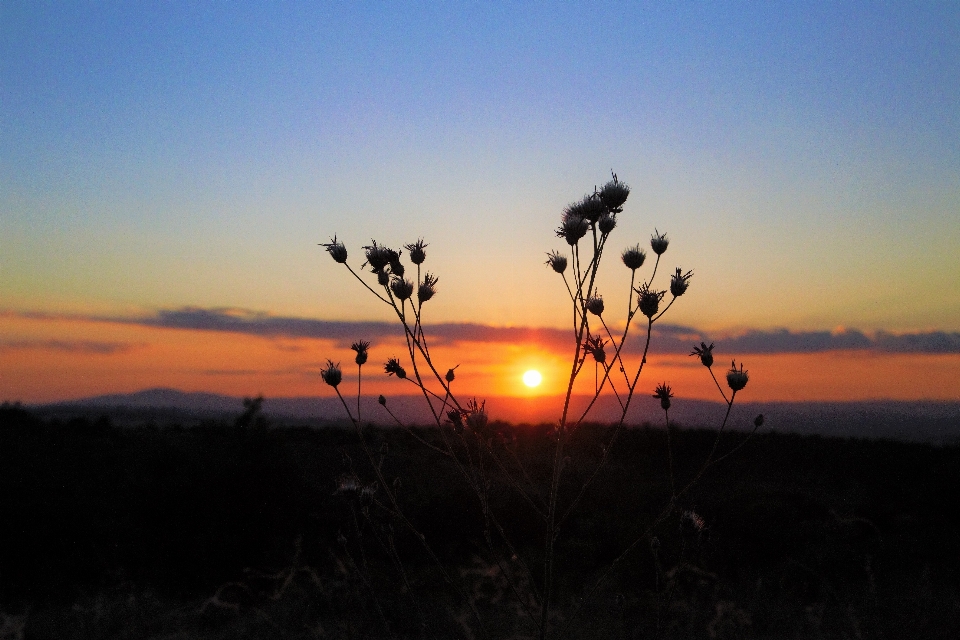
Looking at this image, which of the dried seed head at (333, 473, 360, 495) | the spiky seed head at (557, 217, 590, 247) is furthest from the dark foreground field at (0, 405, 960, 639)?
the spiky seed head at (557, 217, 590, 247)

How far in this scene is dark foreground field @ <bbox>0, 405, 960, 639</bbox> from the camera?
952cm

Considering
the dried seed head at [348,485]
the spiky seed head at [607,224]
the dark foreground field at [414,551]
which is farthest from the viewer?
the dark foreground field at [414,551]

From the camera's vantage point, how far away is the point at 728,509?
1491cm

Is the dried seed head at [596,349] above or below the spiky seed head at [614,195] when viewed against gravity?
below

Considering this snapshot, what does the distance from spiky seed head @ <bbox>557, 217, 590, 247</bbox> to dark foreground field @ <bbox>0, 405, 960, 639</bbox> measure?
19.5 feet

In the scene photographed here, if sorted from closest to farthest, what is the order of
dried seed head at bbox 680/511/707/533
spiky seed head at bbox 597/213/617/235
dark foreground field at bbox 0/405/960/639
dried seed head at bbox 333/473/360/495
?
spiky seed head at bbox 597/213/617/235, dried seed head at bbox 680/511/707/533, dried seed head at bbox 333/473/360/495, dark foreground field at bbox 0/405/960/639

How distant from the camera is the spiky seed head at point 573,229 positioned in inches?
116

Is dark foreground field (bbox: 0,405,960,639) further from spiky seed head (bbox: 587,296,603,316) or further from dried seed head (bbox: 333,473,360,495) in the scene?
spiky seed head (bbox: 587,296,603,316)

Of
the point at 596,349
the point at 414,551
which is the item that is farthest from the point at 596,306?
the point at 414,551

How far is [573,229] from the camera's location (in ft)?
9.70

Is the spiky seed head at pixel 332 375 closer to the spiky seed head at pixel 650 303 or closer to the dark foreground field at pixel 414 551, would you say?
the spiky seed head at pixel 650 303

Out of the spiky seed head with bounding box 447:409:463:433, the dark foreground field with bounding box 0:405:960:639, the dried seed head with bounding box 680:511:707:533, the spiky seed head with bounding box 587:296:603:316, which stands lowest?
the dark foreground field with bounding box 0:405:960:639

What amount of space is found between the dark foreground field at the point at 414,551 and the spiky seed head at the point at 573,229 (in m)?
5.94

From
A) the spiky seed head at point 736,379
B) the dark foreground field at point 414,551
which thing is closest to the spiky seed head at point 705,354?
the spiky seed head at point 736,379
